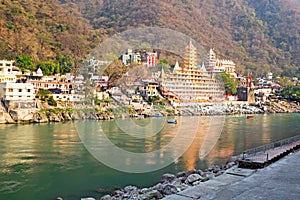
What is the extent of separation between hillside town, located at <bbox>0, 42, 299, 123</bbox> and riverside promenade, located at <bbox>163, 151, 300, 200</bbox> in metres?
19.0

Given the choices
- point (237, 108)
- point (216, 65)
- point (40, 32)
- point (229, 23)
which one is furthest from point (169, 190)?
point (229, 23)

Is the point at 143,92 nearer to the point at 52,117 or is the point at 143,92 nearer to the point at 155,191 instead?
the point at 52,117

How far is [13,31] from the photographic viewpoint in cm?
4306

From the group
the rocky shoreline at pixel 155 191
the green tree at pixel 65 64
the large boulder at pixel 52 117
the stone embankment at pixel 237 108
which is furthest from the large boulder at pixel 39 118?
the rocky shoreline at pixel 155 191

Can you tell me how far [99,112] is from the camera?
27.7 m

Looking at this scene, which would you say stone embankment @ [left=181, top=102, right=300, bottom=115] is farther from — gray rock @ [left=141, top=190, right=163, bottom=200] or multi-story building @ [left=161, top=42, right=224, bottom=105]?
gray rock @ [left=141, top=190, right=163, bottom=200]

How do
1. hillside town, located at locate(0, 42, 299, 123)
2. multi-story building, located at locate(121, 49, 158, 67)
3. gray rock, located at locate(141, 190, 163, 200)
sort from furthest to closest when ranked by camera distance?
multi-story building, located at locate(121, 49, 158, 67) → hillside town, located at locate(0, 42, 299, 123) → gray rock, located at locate(141, 190, 163, 200)

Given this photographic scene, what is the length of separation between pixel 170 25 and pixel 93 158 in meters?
58.6

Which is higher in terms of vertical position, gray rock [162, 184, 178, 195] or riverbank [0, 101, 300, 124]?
riverbank [0, 101, 300, 124]

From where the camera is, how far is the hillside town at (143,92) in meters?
25.6

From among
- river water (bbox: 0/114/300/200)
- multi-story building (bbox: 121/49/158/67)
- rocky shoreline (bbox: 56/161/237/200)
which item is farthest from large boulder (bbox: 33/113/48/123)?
multi-story building (bbox: 121/49/158/67)

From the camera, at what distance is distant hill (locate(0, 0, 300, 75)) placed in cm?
4519

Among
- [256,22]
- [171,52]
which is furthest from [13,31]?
[256,22]

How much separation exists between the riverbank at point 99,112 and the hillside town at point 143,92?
64 mm
